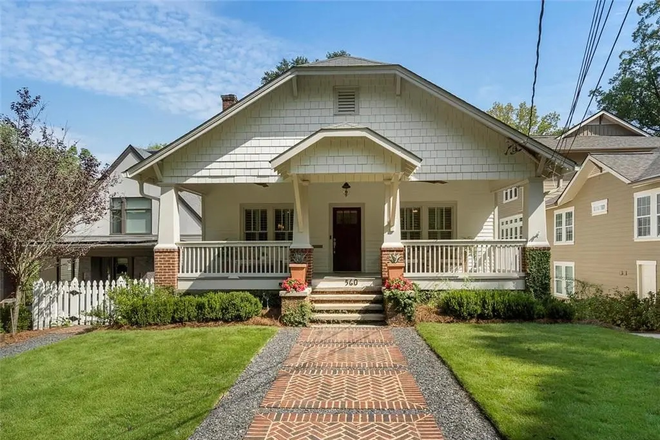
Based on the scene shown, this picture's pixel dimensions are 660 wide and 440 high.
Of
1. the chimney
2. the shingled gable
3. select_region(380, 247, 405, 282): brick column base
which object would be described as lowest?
select_region(380, 247, 405, 282): brick column base

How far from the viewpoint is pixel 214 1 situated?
324 inches

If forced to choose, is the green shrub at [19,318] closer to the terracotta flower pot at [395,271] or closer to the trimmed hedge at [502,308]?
the terracotta flower pot at [395,271]

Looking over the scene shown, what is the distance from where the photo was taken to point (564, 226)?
1964 cm

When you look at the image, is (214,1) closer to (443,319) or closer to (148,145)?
(443,319)

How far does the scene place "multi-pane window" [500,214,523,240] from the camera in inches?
830

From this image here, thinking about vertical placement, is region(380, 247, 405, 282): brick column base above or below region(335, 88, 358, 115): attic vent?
below

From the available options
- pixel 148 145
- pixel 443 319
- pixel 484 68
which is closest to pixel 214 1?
pixel 484 68

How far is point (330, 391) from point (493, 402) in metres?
1.95

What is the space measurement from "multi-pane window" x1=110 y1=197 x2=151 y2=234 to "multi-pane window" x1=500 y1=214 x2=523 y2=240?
59.1 feet

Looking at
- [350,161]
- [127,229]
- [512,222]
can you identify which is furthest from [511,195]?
[127,229]

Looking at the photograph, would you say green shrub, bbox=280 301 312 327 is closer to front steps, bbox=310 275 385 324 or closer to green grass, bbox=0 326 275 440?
front steps, bbox=310 275 385 324

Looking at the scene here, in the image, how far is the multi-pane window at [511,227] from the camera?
21.1 metres

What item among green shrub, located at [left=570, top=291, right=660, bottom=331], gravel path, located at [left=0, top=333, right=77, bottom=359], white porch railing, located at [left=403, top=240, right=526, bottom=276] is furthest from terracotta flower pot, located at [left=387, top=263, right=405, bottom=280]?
gravel path, located at [left=0, top=333, right=77, bottom=359]

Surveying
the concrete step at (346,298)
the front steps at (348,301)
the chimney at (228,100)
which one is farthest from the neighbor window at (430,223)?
the chimney at (228,100)
